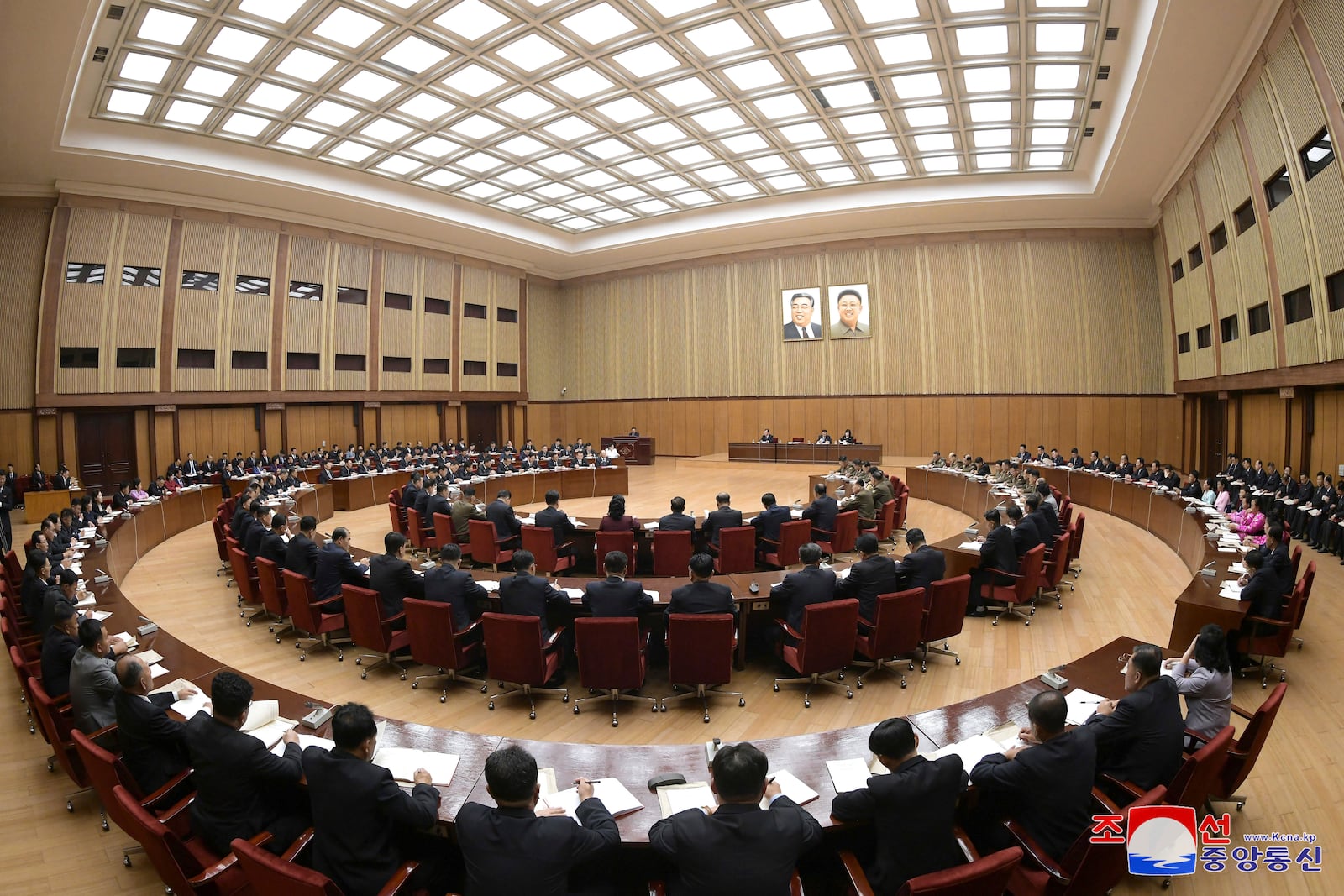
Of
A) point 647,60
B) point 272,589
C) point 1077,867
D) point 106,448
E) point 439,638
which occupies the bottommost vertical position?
point 1077,867

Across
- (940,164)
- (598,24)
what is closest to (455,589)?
(598,24)

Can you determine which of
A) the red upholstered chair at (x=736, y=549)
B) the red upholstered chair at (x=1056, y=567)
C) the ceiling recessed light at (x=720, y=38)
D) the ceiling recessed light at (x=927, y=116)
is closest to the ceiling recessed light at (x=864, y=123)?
the ceiling recessed light at (x=927, y=116)

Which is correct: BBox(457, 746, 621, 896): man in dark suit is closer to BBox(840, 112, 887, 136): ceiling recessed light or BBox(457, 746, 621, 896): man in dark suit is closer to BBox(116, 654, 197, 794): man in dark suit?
BBox(116, 654, 197, 794): man in dark suit

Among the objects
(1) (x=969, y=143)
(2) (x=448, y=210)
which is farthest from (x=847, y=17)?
(2) (x=448, y=210)

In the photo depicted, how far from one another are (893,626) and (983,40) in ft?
34.9

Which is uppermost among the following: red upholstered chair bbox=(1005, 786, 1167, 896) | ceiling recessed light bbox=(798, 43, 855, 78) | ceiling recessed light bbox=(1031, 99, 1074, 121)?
ceiling recessed light bbox=(798, 43, 855, 78)

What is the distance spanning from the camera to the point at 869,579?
523 cm

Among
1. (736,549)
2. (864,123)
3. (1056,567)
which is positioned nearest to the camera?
(1056,567)

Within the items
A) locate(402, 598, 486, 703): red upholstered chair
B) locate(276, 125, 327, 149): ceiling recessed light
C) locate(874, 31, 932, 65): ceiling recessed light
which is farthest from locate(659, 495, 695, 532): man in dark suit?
locate(276, 125, 327, 149): ceiling recessed light

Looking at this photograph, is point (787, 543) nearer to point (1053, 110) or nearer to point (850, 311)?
point (1053, 110)

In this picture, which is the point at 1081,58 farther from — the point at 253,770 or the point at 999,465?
the point at 253,770

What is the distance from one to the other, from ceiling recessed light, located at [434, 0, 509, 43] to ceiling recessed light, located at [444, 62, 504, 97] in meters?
0.85

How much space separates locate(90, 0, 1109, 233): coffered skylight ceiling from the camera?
388 inches

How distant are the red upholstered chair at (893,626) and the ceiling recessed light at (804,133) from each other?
12.1 meters
